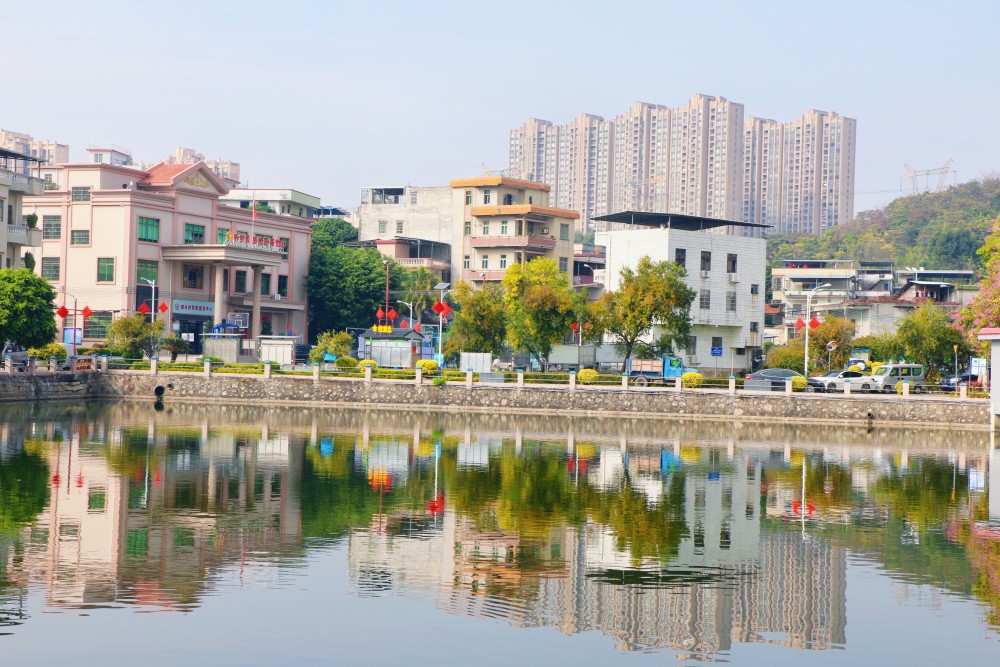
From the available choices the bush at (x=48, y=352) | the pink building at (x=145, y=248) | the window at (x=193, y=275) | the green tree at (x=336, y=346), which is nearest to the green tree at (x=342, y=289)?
the pink building at (x=145, y=248)

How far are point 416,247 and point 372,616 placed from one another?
291 feet

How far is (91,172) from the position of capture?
76.9 m

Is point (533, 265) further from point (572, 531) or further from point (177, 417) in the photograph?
point (572, 531)

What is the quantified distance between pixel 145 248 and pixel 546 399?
32.2m

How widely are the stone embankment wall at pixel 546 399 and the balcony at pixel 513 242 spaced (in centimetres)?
4401

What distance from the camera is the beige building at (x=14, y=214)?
64.7 metres

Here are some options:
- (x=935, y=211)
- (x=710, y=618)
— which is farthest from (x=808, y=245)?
(x=710, y=618)

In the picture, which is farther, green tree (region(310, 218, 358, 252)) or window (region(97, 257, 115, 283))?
green tree (region(310, 218, 358, 252))

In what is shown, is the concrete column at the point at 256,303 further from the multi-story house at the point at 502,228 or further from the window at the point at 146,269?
the multi-story house at the point at 502,228

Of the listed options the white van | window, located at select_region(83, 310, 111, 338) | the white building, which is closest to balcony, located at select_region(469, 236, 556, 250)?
the white building

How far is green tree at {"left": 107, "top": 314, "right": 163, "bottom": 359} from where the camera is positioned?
67938 millimetres

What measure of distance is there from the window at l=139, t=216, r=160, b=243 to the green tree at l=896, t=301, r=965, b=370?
46.0m

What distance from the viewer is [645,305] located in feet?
209

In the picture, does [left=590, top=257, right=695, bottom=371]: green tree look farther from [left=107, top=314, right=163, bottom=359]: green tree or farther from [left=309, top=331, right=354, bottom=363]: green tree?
[left=107, top=314, right=163, bottom=359]: green tree
